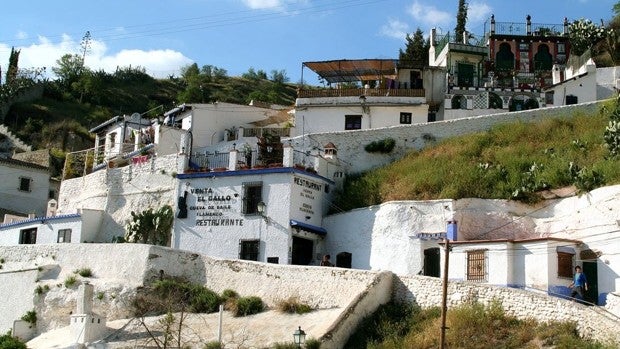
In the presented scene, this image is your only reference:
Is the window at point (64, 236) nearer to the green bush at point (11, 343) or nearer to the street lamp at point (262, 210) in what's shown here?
the green bush at point (11, 343)

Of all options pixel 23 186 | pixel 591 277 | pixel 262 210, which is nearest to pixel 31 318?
pixel 262 210

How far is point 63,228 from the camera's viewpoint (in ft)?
126

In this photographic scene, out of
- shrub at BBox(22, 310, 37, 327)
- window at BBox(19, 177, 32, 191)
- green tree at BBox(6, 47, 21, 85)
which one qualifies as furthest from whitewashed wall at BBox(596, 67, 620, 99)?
green tree at BBox(6, 47, 21, 85)

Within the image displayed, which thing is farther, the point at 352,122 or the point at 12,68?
the point at 12,68

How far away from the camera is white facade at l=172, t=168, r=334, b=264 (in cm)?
3322

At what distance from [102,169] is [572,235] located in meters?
23.8

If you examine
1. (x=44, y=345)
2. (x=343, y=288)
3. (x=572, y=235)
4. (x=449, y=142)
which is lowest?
(x=44, y=345)

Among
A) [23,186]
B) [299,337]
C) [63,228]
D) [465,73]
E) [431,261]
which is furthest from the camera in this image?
[23,186]

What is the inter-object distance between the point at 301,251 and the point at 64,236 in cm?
1163

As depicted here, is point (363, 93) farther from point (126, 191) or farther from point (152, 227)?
point (152, 227)

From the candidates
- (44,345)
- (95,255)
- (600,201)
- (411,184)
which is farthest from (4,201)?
(600,201)

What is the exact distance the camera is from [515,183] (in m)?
32.0

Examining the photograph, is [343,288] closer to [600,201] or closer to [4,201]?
[600,201]

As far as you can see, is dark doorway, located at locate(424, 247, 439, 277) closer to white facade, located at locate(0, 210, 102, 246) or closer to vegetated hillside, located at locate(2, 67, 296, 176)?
white facade, located at locate(0, 210, 102, 246)
